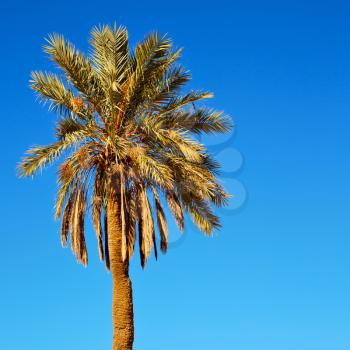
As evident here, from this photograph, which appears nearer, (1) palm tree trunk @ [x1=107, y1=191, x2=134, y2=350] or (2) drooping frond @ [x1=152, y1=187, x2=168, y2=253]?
(1) palm tree trunk @ [x1=107, y1=191, x2=134, y2=350]

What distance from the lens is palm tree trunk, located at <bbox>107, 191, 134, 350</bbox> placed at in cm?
2955

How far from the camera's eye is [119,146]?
30.4 metres

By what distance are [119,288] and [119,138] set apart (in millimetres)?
4742

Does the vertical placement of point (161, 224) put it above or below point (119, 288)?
above

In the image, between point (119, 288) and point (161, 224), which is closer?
point (119, 288)

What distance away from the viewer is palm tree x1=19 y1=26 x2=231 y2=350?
30688 mm

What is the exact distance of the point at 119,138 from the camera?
3052cm

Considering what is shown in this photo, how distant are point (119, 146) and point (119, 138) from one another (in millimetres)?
287

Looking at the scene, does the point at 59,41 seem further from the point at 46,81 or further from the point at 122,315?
the point at 122,315

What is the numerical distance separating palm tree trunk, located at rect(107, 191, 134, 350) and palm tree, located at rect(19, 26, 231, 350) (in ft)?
0.11

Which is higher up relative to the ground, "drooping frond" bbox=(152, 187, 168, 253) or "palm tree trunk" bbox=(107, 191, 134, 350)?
"drooping frond" bbox=(152, 187, 168, 253)

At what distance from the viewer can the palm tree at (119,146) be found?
30.7m

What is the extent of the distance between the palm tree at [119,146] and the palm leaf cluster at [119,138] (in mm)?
32

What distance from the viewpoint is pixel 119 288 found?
3014cm
